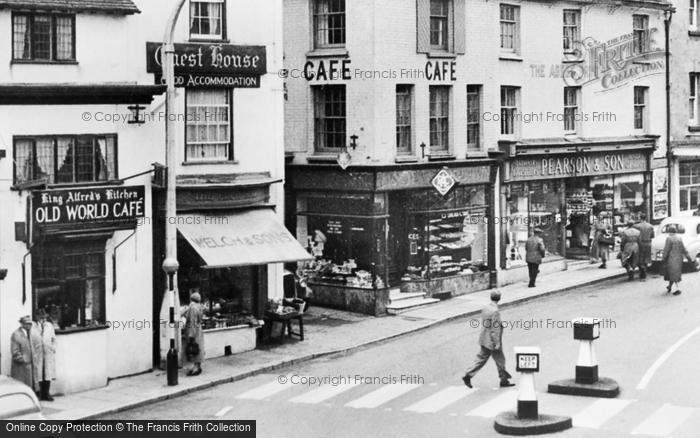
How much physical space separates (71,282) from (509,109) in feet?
56.7

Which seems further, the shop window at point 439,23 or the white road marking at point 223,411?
the shop window at point 439,23

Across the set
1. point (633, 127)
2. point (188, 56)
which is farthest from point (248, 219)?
point (633, 127)

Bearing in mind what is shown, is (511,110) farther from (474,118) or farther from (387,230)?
(387,230)

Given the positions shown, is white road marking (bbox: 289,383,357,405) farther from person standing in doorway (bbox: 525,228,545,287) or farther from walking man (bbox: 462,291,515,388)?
person standing in doorway (bbox: 525,228,545,287)

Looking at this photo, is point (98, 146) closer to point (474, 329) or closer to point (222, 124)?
point (222, 124)

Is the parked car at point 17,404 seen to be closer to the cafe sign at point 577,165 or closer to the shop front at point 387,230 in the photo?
the shop front at point 387,230

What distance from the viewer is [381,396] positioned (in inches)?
874

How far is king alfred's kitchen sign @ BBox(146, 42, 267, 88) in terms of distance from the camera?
2617 centimetres

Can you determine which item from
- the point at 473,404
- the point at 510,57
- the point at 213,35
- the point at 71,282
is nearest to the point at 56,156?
the point at 71,282

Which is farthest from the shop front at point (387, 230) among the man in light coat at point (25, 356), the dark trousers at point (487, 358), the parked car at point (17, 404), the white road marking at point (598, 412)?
the parked car at point (17, 404)

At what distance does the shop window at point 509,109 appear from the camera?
3681cm

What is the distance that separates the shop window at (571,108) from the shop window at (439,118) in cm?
663

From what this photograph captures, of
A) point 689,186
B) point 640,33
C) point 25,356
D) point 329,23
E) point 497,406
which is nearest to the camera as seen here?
point 497,406

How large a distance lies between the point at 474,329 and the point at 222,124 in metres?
8.14
